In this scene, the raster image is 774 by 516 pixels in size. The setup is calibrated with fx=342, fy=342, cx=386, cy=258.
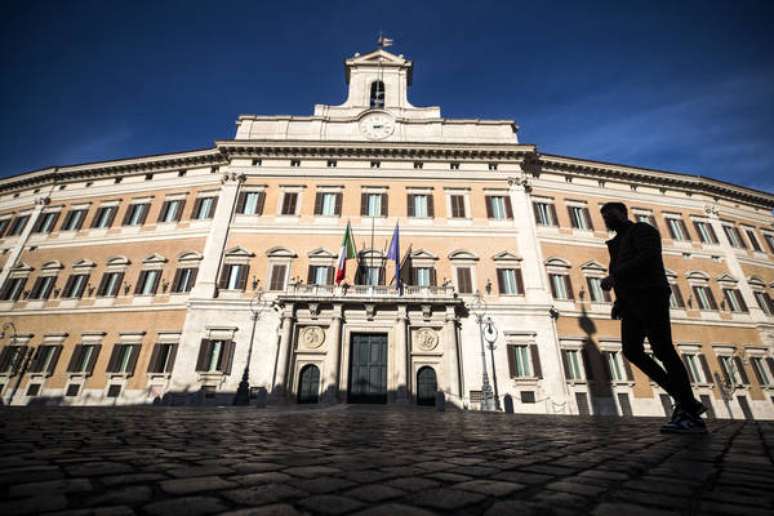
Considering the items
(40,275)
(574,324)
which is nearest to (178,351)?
(40,275)

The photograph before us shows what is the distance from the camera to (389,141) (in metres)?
20.7

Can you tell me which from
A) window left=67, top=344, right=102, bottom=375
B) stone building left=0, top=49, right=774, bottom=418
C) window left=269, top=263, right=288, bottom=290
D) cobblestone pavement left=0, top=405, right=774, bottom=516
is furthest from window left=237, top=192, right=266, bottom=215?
cobblestone pavement left=0, top=405, right=774, bottom=516

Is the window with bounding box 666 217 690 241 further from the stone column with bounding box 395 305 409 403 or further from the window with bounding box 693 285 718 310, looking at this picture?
the stone column with bounding box 395 305 409 403

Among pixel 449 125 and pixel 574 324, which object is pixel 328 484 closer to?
pixel 574 324

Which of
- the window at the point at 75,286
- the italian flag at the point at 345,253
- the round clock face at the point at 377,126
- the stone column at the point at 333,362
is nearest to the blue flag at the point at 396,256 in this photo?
the italian flag at the point at 345,253

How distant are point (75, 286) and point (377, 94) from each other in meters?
21.8

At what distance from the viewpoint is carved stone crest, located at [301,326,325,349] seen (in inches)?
621

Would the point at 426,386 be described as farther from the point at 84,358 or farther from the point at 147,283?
the point at 84,358

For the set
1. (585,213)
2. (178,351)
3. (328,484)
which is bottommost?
(328,484)

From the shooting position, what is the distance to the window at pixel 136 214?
67.6ft

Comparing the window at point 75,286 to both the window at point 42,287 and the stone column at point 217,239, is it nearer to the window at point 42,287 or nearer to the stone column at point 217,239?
the window at point 42,287

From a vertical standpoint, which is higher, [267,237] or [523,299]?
[267,237]

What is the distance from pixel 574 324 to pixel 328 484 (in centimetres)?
1869

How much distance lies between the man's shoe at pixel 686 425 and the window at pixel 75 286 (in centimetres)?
2490
